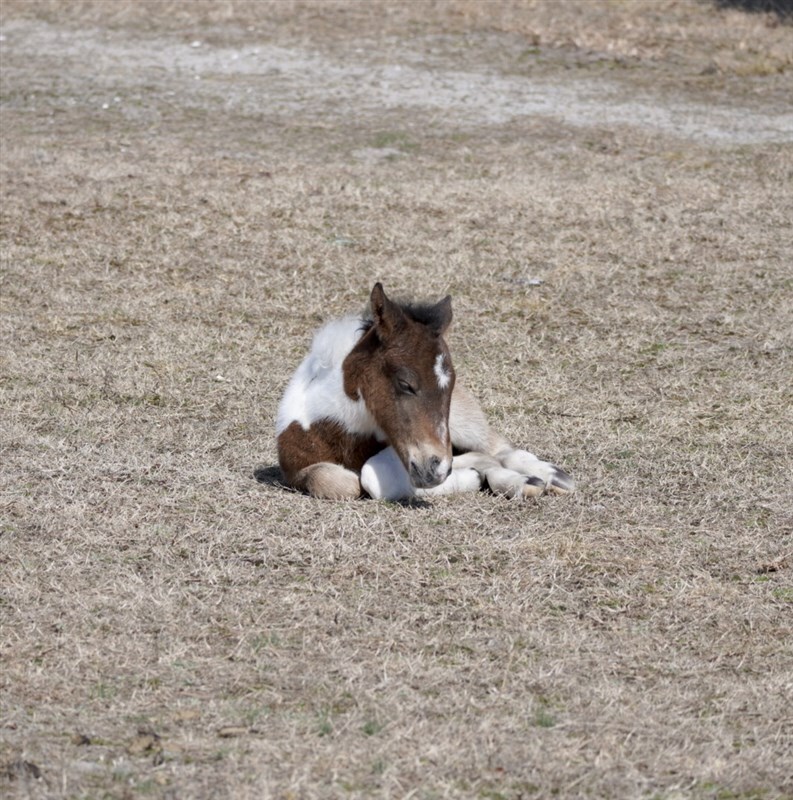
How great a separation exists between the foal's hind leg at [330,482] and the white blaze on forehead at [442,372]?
0.72 m

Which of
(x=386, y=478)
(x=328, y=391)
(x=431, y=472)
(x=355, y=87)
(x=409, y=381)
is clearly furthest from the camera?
(x=355, y=87)

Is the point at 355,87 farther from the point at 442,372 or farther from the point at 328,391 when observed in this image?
the point at 442,372

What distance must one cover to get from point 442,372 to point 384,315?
1.35 feet

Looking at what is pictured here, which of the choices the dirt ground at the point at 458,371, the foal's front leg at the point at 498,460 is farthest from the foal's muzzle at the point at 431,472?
the foal's front leg at the point at 498,460

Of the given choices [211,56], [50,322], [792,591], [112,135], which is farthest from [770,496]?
[211,56]

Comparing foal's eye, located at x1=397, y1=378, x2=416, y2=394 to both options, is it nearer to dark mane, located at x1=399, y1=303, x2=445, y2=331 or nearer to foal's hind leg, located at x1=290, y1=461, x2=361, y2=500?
dark mane, located at x1=399, y1=303, x2=445, y2=331

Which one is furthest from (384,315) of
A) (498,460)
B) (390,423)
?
(498,460)

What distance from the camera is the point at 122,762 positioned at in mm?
4527

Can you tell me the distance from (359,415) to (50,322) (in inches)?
184

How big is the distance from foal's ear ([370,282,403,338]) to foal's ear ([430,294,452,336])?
20 cm

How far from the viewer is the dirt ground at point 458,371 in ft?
15.9

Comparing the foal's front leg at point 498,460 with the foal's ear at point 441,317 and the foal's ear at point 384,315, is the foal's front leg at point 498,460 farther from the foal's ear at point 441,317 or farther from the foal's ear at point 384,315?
the foal's ear at point 384,315

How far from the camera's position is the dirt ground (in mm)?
4848

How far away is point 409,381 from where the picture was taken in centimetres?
662
